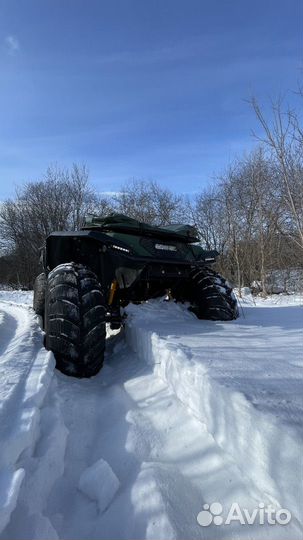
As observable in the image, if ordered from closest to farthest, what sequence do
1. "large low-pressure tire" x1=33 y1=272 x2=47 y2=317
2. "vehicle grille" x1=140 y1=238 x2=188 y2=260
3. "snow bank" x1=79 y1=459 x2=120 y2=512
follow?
"snow bank" x1=79 y1=459 x2=120 y2=512 < "vehicle grille" x1=140 y1=238 x2=188 y2=260 < "large low-pressure tire" x1=33 y1=272 x2=47 y2=317

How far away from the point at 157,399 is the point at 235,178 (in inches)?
623

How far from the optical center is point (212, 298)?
504 cm

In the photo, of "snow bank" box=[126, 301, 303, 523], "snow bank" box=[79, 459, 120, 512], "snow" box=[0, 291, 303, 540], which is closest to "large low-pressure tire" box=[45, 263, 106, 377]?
"snow" box=[0, 291, 303, 540]

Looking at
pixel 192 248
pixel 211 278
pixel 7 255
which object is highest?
pixel 7 255

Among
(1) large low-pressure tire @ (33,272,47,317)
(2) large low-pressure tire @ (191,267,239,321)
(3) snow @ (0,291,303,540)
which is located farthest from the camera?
(1) large low-pressure tire @ (33,272,47,317)

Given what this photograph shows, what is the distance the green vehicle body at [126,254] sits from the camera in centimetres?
461

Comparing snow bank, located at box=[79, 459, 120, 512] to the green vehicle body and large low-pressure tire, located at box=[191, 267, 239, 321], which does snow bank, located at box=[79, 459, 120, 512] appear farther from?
large low-pressure tire, located at box=[191, 267, 239, 321]

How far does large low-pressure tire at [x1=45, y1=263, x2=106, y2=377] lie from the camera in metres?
3.54

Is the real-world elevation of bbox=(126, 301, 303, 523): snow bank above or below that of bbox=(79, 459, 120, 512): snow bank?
above

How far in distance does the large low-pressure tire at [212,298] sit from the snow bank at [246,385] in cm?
48

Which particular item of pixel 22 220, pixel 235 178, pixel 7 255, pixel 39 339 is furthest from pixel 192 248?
pixel 7 255

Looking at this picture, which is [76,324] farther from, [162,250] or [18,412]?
[162,250]

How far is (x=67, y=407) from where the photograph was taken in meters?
2.87

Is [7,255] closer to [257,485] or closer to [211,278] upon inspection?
[211,278]
